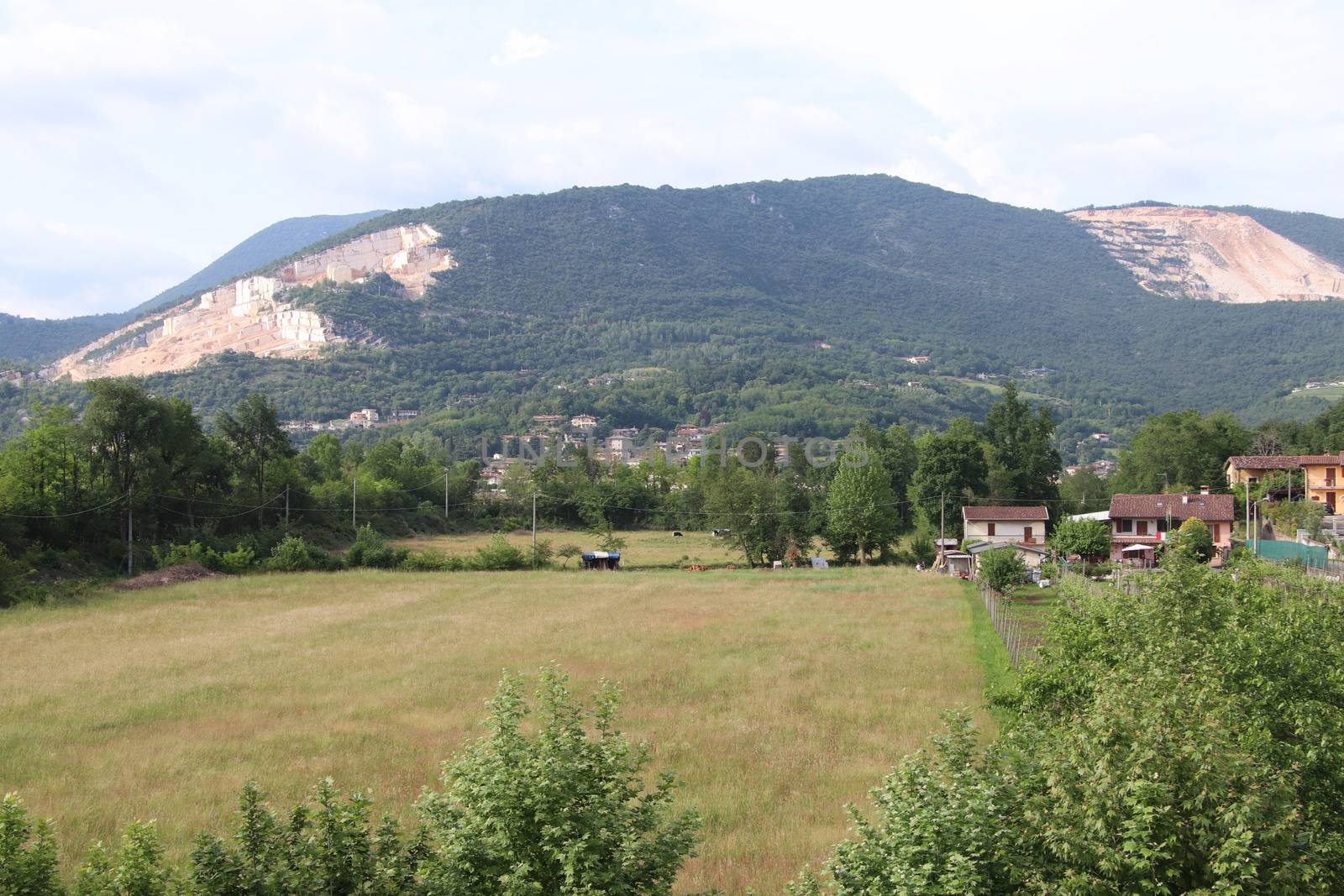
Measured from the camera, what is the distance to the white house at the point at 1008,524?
63.1 metres

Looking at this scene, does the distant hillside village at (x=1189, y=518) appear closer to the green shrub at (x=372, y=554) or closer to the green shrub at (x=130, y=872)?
the green shrub at (x=372, y=554)

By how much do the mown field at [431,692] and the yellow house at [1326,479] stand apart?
35.6m

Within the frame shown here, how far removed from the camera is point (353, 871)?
8383 millimetres

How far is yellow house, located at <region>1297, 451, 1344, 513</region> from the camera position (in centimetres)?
6312

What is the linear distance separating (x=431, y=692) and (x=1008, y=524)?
48105 millimetres

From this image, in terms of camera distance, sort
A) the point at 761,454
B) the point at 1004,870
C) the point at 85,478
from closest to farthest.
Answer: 1. the point at 1004,870
2. the point at 85,478
3. the point at 761,454

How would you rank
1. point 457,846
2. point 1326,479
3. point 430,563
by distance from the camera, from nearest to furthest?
1. point 457,846
2. point 430,563
3. point 1326,479

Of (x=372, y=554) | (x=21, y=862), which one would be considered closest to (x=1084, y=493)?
(x=372, y=554)

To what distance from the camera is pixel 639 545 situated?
69.7m

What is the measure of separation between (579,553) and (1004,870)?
5223 cm

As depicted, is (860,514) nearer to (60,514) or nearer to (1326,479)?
(1326,479)

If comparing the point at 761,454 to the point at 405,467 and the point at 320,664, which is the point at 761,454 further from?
the point at 320,664

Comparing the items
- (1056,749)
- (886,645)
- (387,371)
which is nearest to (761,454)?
(886,645)

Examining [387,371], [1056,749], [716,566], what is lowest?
[716,566]
